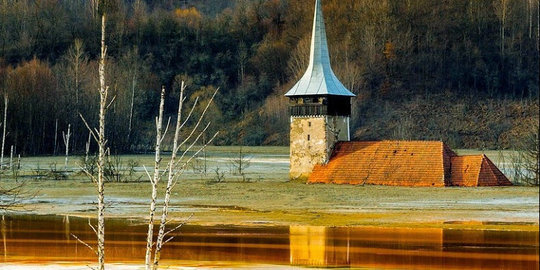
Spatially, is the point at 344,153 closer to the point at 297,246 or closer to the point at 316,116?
the point at 316,116

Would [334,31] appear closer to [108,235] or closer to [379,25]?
[379,25]

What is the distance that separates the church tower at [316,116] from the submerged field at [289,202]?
2.07 metres

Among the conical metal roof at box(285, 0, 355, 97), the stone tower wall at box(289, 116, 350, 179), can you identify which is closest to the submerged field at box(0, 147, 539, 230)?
the stone tower wall at box(289, 116, 350, 179)

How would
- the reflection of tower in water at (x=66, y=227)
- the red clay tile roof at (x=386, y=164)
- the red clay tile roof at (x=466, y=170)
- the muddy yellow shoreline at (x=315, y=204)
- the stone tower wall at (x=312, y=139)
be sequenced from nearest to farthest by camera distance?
1. the reflection of tower in water at (x=66, y=227)
2. the muddy yellow shoreline at (x=315, y=204)
3. the red clay tile roof at (x=466, y=170)
4. the red clay tile roof at (x=386, y=164)
5. the stone tower wall at (x=312, y=139)

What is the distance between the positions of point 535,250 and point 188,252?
9.49 meters

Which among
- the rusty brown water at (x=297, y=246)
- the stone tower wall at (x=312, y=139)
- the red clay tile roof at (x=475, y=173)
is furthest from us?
the stone tower wall at (x=312, y=139)

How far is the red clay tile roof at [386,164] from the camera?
172 feet

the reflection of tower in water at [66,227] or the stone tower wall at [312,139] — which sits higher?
the stone tower wall at [312,139]

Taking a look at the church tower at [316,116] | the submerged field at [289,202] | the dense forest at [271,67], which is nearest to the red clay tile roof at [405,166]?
the church tower at [316,116]

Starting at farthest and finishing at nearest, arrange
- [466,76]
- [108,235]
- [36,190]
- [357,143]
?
[466,76], [357,143], [36,190], [108,235]

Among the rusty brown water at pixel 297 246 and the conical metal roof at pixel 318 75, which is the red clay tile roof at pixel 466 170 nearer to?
the conical metal roof at pixel 318 75

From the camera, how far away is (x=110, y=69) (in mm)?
103125

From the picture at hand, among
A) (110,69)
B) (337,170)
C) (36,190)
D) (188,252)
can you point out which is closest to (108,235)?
(188,252)

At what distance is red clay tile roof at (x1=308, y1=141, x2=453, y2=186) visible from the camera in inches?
2069
